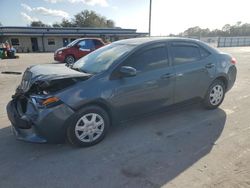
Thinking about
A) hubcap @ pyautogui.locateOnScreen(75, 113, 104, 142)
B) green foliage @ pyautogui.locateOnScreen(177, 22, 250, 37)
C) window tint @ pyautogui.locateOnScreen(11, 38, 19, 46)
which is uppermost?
green foliage @ pyautogui.locateOnScreen(177, 22, 250, 37)

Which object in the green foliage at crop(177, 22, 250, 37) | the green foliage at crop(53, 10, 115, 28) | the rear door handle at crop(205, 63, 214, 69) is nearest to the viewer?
the rear door handle at crop(205, 63, 214, 69)

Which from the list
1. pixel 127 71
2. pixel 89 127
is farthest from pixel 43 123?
pixel 127 71

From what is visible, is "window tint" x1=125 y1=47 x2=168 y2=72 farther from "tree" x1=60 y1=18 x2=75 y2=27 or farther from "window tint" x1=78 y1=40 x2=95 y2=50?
"tree" x1=60 y1=18 x2=75 y2=27

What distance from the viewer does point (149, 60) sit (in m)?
3.83

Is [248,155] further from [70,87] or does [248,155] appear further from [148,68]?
[70,87]

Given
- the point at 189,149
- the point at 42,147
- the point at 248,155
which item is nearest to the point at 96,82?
the point at 42,147

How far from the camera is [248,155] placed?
310 cm

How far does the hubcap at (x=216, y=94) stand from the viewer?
15.6 feet

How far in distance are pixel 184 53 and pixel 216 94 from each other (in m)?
1.31

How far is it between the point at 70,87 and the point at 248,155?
2770 millimetres

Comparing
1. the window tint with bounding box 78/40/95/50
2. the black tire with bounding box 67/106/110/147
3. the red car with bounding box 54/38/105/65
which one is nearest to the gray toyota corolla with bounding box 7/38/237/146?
the black tire with bounding box 67/106/110/147

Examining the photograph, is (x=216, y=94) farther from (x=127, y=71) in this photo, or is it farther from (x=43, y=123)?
(x=43, y=123)

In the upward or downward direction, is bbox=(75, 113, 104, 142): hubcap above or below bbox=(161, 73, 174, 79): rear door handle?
below

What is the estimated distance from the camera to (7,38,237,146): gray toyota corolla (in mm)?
3080
